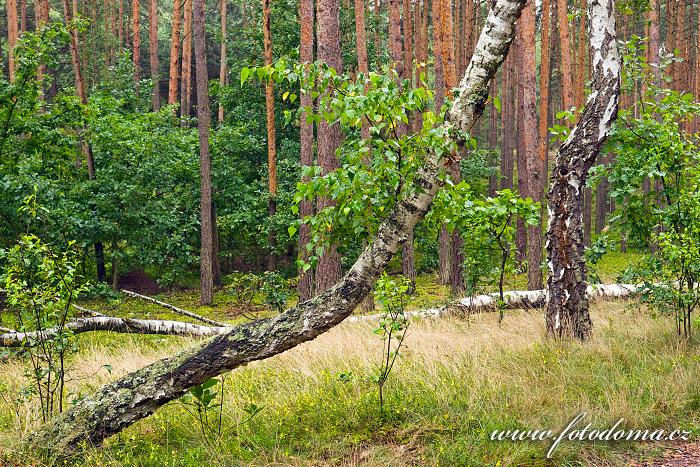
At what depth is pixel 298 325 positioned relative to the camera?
4.62 m

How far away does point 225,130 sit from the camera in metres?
20.9

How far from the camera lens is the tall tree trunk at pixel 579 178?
23.2 ft

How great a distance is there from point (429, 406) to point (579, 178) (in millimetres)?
3439

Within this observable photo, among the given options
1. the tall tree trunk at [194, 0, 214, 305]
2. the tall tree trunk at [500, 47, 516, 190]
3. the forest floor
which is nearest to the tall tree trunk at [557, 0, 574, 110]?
the tall tree trunk at [500, 47, 516, 190]

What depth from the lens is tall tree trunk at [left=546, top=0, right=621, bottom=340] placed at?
23.2 feet

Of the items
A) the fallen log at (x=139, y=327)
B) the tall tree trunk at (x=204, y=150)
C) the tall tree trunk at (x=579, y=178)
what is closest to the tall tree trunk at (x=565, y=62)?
the tall tree trunk at (x=204, y=150)

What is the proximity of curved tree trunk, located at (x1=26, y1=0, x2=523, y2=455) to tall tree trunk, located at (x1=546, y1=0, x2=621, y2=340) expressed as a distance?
9.73ft

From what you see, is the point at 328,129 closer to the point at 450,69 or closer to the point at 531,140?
the point at 450,69

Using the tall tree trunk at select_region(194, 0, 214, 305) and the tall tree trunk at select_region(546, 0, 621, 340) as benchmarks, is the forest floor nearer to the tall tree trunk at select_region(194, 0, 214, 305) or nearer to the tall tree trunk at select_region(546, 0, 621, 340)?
the tall tree trunk at select_region(546, 0, 621, 340)

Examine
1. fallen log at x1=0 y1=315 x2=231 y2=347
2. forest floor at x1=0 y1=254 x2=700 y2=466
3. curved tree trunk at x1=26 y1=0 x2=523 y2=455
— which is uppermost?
curved tree trunk at x1=26 y1=0 x2=523 y2=455

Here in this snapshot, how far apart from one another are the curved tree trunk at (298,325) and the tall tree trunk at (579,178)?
2.97 metres

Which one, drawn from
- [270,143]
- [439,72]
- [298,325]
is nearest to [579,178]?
[298,325]

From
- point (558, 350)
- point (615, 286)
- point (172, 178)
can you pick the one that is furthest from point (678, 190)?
point (172, 178)

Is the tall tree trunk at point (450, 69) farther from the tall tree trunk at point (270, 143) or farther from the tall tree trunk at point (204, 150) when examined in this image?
the tall tree trunk at point (204, 150)
